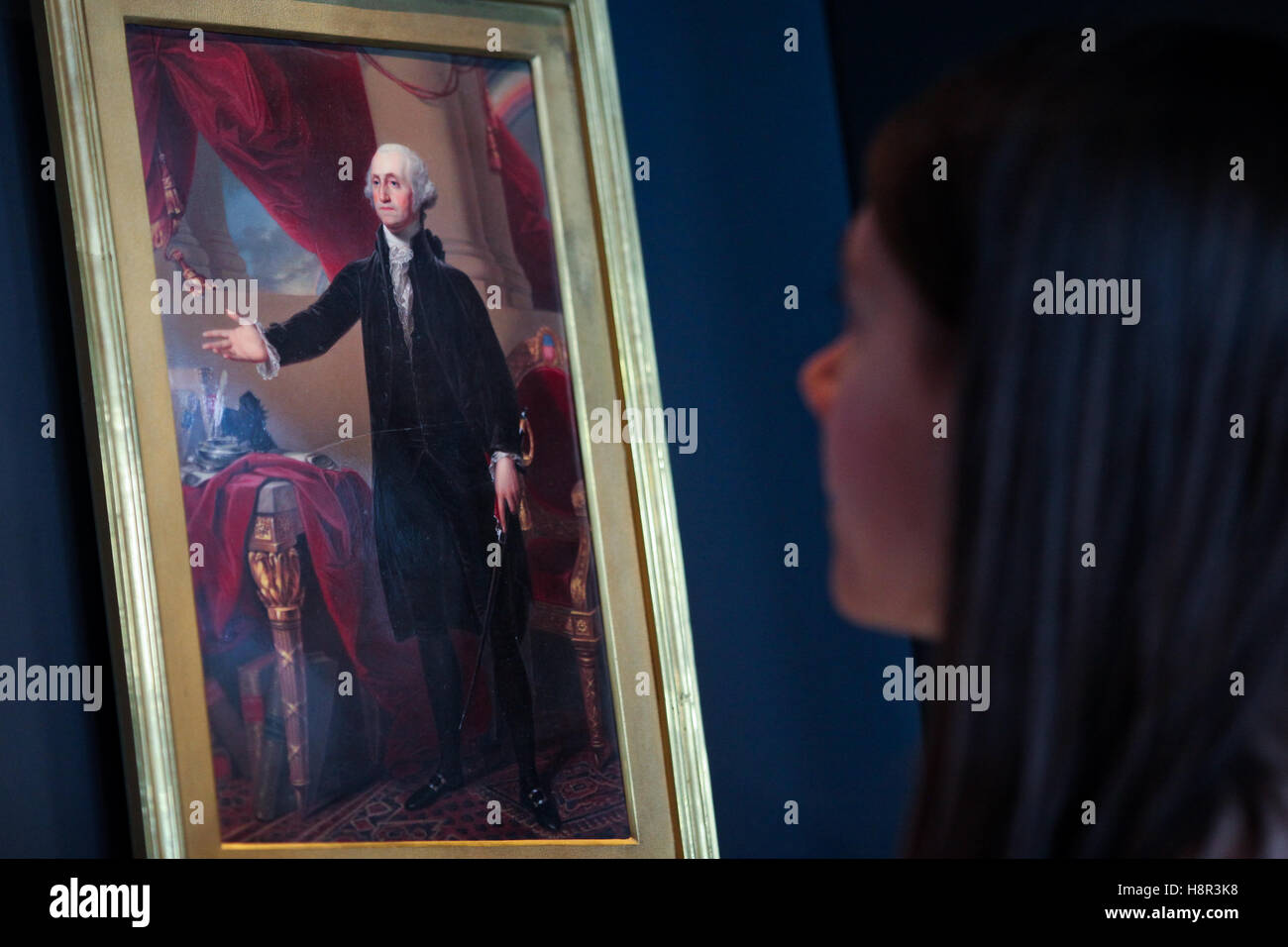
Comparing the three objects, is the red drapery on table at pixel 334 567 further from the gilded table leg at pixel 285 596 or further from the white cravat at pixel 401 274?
the white cravat at pixel 401 274

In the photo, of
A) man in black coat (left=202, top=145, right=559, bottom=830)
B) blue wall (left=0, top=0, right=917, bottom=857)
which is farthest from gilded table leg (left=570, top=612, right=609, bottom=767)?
blue wall (left=0, top=0, right=917, bottom=857)

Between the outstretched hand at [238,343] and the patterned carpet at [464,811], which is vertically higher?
the outstretched hand at [238,343]

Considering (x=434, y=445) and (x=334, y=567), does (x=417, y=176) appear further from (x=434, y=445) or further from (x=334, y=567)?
(x=334, y=567)

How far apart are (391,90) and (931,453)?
8.21ft

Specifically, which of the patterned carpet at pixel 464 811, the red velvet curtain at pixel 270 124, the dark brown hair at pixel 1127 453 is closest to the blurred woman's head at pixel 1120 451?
the dark brown hair at pixel 1127 453

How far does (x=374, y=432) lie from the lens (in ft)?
9.20

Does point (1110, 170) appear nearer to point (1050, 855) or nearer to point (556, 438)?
point (1050, 855)

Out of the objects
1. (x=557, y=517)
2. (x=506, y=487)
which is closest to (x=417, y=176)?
(x=506, y=487)

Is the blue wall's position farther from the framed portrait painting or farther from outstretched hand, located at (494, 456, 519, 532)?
outstretched hand, located at (494, 456, 519, 532)

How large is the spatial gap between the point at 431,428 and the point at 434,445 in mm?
42

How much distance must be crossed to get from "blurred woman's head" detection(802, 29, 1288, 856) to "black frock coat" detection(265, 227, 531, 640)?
2.17 m

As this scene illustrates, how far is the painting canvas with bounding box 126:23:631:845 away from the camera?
2566 millimetres
